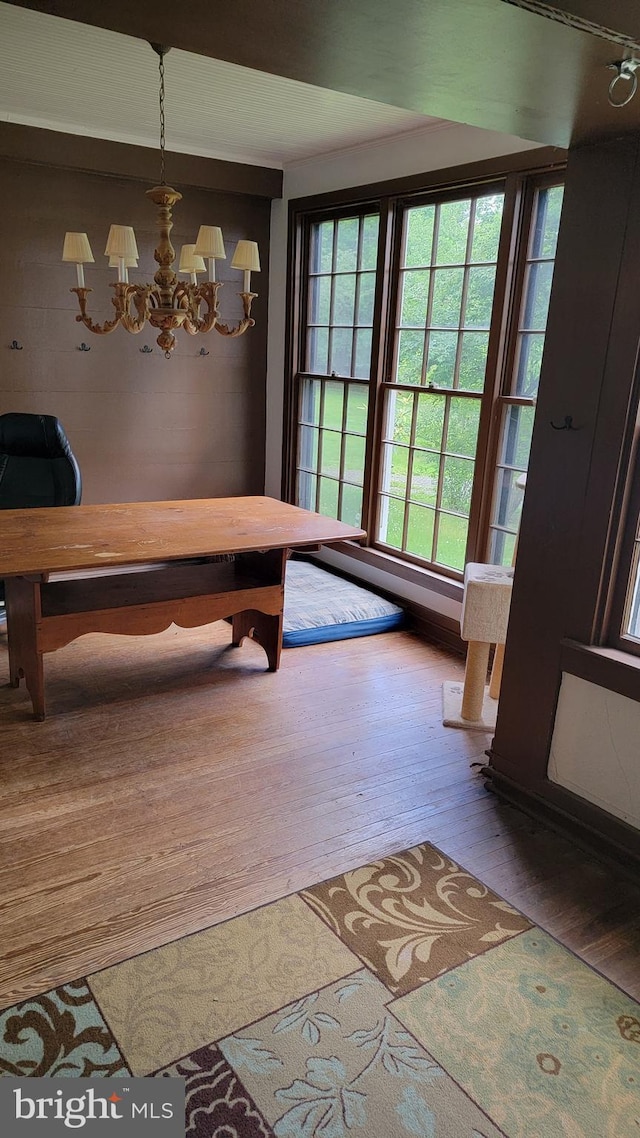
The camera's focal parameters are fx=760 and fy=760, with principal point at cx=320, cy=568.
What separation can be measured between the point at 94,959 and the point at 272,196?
4.62 m

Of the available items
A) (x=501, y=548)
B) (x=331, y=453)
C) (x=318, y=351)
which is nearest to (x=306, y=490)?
(x=331, y=453)

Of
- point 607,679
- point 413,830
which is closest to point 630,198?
point 607,679

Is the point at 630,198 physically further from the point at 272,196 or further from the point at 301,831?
the point at 272,196

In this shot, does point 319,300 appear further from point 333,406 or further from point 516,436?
point 516,436

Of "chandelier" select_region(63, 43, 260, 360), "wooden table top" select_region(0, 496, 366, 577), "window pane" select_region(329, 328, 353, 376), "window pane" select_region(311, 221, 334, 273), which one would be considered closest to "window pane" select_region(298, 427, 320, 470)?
"window pane" select_region(329, 328, 353, 376)

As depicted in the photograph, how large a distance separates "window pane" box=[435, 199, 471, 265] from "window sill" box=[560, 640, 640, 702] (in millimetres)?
2264

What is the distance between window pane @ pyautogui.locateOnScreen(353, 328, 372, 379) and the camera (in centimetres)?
458

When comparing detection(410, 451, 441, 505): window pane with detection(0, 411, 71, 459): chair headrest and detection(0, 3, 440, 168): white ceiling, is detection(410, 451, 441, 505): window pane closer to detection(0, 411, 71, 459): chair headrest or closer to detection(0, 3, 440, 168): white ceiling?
detection(0, 3, 440, 168): white ceiling

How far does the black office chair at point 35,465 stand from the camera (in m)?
3.83

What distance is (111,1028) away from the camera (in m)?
1.71

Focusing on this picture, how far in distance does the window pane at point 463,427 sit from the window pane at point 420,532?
0.41m

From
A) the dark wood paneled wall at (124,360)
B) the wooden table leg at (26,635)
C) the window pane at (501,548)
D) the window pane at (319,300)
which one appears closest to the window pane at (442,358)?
the window pane at (501,548)

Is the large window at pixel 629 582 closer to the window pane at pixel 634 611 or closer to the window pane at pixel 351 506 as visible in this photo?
the window pane at pixel 634 611

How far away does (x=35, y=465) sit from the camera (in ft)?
12.7
